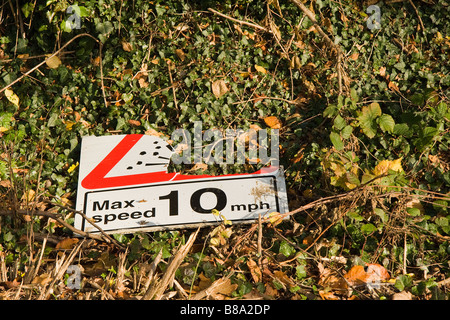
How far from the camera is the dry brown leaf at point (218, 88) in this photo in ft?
10.9

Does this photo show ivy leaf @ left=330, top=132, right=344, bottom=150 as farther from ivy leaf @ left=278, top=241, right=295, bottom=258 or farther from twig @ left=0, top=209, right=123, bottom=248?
twig @ left=0, top=209, right=123, bottom=248

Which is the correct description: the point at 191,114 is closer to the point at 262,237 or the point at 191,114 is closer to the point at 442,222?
the point at 262,237

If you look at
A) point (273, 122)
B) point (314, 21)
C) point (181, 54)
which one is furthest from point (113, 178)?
point (314, 21)

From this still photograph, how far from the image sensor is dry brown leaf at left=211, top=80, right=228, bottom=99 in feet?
10.9

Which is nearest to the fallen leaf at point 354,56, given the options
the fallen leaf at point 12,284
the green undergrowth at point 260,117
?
the green undergrowth at point 260,117

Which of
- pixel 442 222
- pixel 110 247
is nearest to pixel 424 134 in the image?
pixel 442 222

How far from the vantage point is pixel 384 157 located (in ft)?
10.1

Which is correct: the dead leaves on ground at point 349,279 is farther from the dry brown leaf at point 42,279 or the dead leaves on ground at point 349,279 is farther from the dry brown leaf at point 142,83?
the dry brown leaf at point 142,83

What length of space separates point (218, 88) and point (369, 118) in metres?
1.13

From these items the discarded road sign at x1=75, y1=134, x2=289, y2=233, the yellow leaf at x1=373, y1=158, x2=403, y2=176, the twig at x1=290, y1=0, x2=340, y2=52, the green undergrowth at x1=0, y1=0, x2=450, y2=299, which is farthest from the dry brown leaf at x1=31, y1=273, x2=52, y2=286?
the twig at x1=290, y1=0, x2=340, y2=52

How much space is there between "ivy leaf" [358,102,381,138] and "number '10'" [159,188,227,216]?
1.11 metres

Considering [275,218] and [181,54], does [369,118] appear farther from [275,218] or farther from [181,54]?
[181,54]

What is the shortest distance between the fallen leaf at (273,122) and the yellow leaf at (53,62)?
5.36ft

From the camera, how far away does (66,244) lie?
269 centimetres
